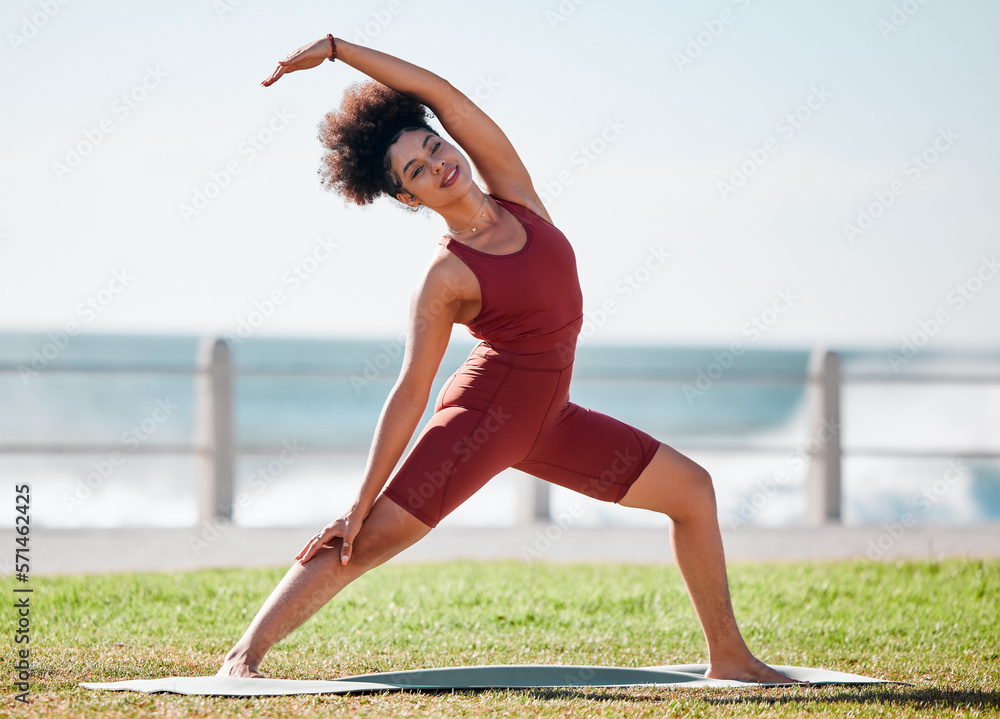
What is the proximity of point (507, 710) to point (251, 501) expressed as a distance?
18748mm

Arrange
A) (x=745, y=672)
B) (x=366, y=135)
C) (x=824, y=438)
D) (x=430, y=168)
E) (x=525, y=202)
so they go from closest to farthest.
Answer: (x=430, y=168), (x=366, y=135), (x=525, y=202), (x=745, y=672), (x=824, y=438)

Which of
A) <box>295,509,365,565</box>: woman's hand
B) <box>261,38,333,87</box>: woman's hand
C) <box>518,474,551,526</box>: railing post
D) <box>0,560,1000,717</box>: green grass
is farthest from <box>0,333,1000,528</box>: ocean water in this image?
<box>261,38,333,87</box>: woman's hand

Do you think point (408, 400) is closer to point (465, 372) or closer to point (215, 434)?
point (465, 372)

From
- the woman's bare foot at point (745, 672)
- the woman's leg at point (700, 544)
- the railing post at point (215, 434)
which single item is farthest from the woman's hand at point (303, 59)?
the railing post at point (215, 434)

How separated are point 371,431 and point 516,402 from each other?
33311 mm

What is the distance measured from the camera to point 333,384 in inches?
1618

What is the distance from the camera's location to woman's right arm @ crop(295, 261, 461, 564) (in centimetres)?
339

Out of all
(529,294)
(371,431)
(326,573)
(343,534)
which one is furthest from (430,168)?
(371,431)

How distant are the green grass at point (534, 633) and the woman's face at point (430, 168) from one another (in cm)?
156

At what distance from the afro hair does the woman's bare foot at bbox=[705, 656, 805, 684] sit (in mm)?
1973

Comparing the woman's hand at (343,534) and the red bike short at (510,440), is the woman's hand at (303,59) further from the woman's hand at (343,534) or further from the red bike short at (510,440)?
the woman's hand at (343,534)

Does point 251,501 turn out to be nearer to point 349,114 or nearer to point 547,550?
point 547,550

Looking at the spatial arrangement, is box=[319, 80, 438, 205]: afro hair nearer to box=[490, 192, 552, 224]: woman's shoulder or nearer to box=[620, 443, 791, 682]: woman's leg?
box=[490, 192, 552, 224]: woman's shoulder

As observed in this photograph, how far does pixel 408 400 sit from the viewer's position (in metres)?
3.39
